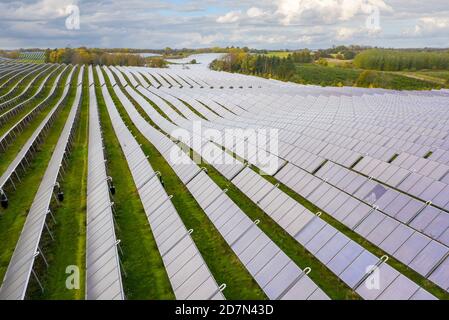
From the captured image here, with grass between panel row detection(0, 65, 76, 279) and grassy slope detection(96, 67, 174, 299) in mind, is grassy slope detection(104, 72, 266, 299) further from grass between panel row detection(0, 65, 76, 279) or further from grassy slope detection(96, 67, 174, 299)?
grass between panel row detection(0, 65, 76, 279)

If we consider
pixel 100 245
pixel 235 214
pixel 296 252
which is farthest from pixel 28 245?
pixel 296 252

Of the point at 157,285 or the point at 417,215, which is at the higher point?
the point at 417,215

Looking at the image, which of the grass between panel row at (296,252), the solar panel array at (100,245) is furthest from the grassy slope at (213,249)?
the solar panel array at (100,245)

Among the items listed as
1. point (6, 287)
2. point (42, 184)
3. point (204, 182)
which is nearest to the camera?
point (6, 287)

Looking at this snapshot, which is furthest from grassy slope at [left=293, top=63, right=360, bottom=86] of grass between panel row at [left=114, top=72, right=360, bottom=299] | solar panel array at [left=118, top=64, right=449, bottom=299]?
grass between panel row at [left=114, top=72, right=360, bottom=299]

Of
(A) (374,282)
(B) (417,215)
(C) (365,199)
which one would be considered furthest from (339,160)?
(A) (374,282)

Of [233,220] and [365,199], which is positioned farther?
[365,199]
